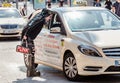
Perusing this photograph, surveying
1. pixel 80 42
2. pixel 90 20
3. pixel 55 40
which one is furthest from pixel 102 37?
pixel 55 40

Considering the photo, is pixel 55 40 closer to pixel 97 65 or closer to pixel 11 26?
pixel 97 65

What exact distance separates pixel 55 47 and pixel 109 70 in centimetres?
171

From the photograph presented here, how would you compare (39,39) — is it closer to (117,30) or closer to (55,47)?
(55,47)

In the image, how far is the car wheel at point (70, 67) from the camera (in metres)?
9.60

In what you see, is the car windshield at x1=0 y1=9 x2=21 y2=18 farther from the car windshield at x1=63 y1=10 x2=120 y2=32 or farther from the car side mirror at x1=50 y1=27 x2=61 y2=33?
the car side mirror at x1=50 y1=27 x2=61 y2=33

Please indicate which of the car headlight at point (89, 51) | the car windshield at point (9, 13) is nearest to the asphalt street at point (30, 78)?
the car headlight at point (89, 51)

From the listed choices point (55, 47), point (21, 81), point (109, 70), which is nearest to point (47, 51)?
point (55, 47)

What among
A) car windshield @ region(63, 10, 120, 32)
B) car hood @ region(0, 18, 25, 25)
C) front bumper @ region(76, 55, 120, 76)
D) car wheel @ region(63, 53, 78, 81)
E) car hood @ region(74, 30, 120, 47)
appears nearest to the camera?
front bumper @ region(76, 55, 120, 76)

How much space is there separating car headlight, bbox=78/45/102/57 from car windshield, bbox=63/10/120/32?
35.5 inches

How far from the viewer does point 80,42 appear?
9477 millimetres

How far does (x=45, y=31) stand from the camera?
11.0 meters

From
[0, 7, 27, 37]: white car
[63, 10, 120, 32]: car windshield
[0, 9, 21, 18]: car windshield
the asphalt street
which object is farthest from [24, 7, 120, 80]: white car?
[0, 9, 21, 18]: car windshield

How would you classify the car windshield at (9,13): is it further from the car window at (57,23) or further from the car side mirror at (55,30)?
the car side mirror at (55,30)

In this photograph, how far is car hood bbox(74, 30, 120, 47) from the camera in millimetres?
9211
